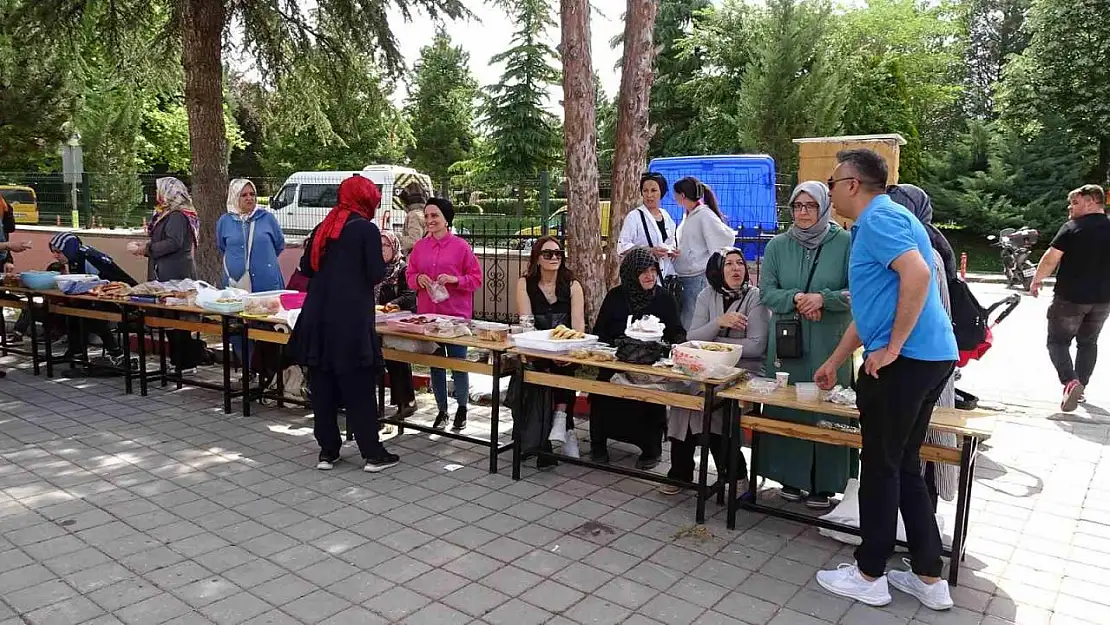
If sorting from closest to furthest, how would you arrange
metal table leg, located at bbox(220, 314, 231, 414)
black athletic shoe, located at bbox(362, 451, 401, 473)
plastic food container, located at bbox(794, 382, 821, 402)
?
1. plastic food container, located at bbox(794, 382, 821, 402)
2. black athletic shoe, located at bbox(362, 451, 401, 473)
3. metal table leg, located at bbox(220, 314, 231, 414)

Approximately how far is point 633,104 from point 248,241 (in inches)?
144

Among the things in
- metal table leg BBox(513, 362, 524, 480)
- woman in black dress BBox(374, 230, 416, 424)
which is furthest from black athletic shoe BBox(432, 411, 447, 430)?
metal table leg BBox(513, 362, 524, 480)

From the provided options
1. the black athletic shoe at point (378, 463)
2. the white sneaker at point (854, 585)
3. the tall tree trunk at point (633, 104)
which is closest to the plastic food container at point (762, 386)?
the white sneaker at point (854, 585)

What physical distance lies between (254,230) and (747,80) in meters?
22.8

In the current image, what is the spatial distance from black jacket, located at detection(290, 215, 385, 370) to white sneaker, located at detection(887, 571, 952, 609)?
10.4 ft

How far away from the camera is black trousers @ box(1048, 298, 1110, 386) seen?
6730 millimetres

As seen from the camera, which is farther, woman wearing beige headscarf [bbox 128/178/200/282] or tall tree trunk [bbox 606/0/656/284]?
woman wearing beige headscarf [bbox 128/178/200/282]

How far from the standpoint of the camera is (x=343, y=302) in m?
4.79

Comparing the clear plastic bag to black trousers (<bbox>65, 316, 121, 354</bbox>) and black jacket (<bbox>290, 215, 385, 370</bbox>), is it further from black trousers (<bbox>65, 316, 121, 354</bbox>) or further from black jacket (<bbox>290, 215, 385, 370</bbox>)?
black trousers (<bbox>65, 316, 121, 354</bbox>)

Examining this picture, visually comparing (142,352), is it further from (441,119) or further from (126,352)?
(441,119)

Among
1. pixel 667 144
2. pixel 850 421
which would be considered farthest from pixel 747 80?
pixel 850 421

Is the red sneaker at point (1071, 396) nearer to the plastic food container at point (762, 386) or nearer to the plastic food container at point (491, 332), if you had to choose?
the plastic food container at point (762, 386)

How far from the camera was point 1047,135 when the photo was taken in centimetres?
2578

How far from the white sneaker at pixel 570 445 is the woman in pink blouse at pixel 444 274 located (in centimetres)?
107
